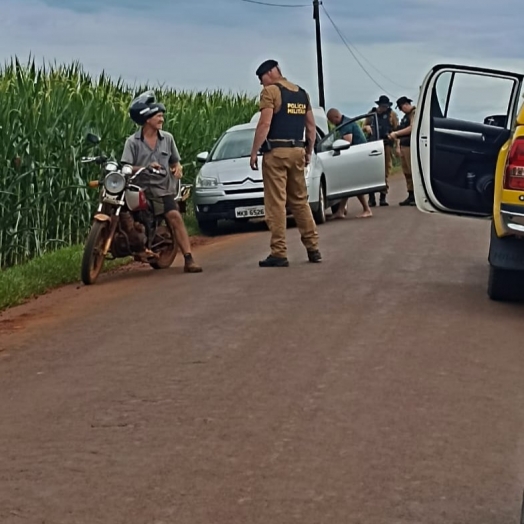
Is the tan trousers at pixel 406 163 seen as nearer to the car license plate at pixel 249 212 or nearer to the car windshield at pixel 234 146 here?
the car windshield at pixel 234 146

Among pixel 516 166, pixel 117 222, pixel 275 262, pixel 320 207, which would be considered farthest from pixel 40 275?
pixel 320 207

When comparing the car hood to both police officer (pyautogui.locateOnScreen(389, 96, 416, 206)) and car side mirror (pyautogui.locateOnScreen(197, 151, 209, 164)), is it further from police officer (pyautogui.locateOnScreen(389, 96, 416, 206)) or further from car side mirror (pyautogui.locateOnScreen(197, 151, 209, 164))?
police officer (pyautogui.locateOnScreen(389, 96, 416, 206))

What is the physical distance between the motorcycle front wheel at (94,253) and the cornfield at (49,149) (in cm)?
146

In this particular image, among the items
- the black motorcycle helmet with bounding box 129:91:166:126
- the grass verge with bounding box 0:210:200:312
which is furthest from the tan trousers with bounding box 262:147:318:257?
the grass verge with bounding box 0:210:200:312

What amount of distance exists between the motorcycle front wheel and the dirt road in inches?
19.7

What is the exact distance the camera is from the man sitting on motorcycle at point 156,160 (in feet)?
40.4

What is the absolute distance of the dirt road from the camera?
16.8ft

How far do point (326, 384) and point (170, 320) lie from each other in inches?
99.2

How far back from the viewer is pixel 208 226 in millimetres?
19188

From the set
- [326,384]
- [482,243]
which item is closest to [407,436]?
[326,384]

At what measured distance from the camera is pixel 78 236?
15.9 metres

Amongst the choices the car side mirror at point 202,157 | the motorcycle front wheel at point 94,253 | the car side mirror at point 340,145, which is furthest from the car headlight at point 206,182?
the motorcycle front wheel at point 94,253

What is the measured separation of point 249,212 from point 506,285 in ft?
27.9

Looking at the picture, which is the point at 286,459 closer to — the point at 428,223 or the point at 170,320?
the point at 170,320
